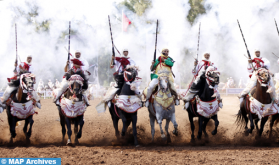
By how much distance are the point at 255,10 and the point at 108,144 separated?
89.6 ft

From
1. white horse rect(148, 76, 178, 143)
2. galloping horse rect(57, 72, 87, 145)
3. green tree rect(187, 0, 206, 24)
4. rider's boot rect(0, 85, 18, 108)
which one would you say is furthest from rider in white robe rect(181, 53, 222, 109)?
green tree rect(187, 0, 206, 24)

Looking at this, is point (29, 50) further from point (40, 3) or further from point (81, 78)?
point (81, 78)

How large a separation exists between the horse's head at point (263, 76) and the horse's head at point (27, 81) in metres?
6.77

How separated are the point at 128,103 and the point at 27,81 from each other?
125 inches

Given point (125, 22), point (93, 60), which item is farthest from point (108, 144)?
point (93, 60)

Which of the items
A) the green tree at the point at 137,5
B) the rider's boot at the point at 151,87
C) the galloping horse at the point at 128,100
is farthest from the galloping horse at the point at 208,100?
the green tree at the point at 137,5

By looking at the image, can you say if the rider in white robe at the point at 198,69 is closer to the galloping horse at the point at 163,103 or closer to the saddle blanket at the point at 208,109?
the saddle blanket at the point at 208,109

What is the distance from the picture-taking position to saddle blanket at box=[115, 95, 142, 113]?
27.6 ft

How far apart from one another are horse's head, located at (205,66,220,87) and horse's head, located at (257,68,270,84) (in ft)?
3.97

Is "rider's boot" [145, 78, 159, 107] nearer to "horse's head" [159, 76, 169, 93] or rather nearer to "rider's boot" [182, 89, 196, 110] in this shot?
"horse's head" [159, 76, 169, 93]

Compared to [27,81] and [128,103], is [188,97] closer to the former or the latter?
[128,103]

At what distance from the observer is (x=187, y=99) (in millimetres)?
9141

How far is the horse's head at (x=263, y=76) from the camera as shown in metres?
8.23

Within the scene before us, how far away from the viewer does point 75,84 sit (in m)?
8.32
